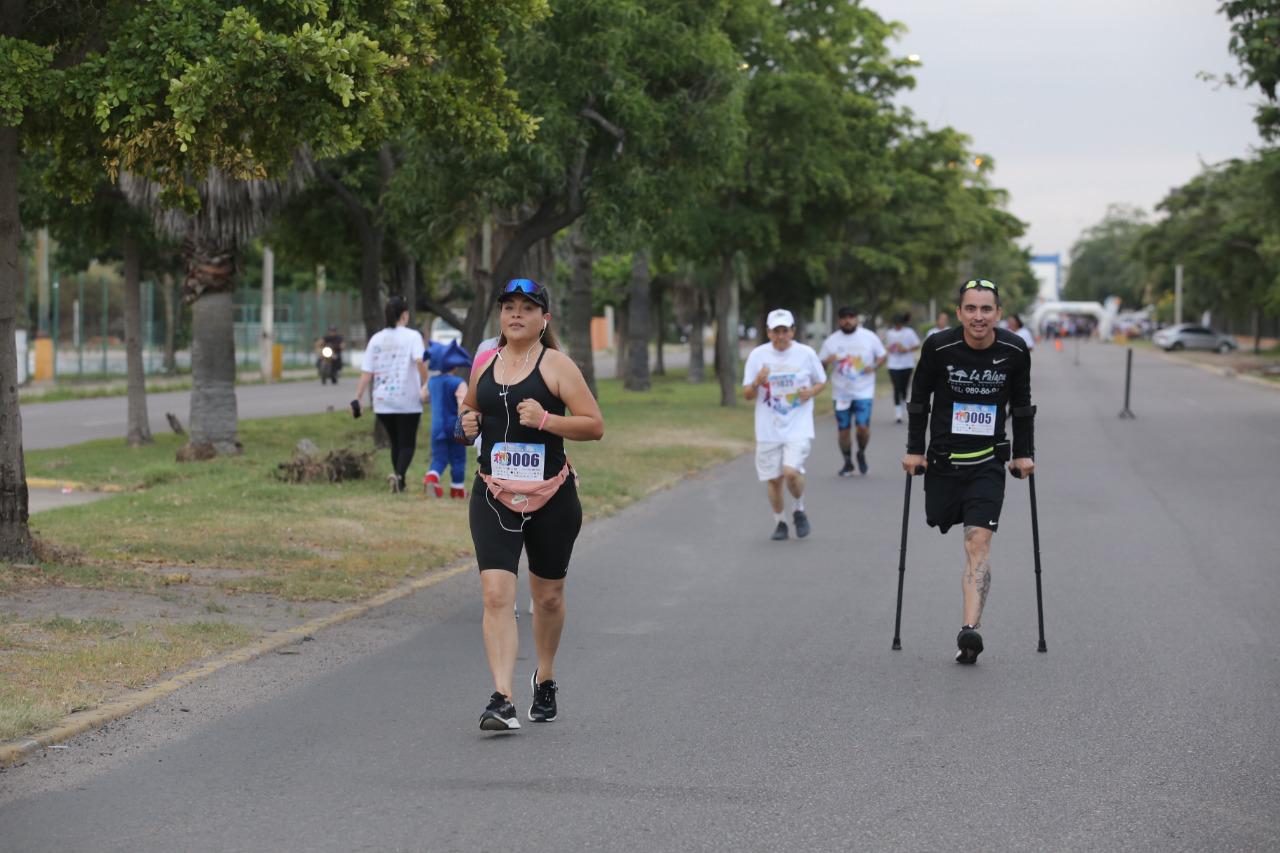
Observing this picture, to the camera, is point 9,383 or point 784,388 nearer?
point 9,383

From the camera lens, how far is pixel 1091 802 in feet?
18.6

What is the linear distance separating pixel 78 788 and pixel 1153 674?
4.82 metres

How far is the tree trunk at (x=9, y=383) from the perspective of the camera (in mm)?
10312

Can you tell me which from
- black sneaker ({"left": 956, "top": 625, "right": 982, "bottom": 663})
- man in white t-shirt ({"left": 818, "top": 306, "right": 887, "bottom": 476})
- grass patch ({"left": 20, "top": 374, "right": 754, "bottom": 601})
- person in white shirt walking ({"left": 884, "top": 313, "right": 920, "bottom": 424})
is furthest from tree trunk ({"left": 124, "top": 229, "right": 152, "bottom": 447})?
black sneaker ({"left": 956, "top": 625, "right": 982, "bottom": 663})

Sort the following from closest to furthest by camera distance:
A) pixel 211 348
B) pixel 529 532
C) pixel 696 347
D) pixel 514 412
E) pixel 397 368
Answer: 1. pixel 514 412
2. pixel 529 532
3. pixel 397 368
4. pixel 211 348
5. pixel 696 347

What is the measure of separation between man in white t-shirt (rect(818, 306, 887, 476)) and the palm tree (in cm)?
656

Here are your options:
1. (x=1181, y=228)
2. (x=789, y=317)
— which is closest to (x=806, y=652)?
(x=789, y=317)

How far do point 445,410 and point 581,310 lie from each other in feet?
53.1

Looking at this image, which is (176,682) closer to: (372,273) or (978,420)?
(978,420)

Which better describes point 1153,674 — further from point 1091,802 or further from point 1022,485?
point 1022,485

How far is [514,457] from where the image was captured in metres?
6.75

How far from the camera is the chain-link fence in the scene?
4388 cm

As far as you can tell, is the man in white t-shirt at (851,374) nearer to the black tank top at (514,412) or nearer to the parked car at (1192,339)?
the black tank top at (514,412)

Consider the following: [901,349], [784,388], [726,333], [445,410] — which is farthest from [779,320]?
[726,333]
